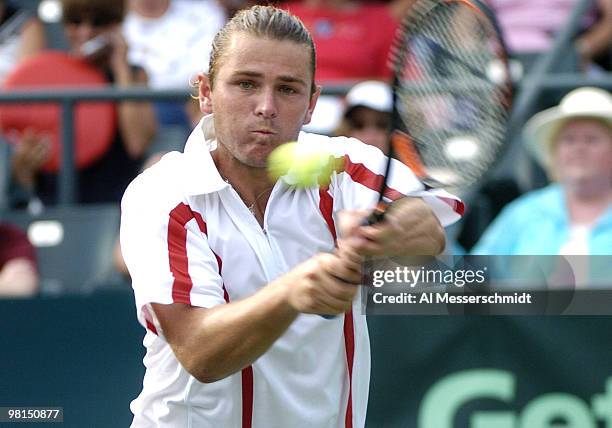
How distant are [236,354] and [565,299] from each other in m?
1.66

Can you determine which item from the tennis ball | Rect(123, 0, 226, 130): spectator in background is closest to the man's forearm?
the tennis ball

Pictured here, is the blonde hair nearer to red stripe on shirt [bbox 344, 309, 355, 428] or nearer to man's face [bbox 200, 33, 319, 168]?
man's face [bbox 200, 33, 319, 168]

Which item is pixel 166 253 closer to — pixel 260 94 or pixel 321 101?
pixel 260 94

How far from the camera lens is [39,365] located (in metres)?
4.14

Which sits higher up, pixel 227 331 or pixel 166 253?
pixel 166 253

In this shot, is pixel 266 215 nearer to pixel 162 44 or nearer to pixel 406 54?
pixel 406 54

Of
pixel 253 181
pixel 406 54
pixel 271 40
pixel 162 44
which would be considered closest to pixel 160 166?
pixel 253 181

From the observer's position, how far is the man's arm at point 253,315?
2334mm

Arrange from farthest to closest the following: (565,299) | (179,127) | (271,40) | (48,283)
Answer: (179,127) → (48,283) → (565,299) → (271,40)

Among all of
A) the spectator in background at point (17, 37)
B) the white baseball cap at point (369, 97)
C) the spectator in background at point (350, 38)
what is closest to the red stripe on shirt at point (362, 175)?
the white baseball cap at point (369, 97)

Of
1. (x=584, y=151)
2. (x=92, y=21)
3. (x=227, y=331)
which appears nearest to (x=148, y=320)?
(x=227, y=331)

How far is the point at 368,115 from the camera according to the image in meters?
4.93

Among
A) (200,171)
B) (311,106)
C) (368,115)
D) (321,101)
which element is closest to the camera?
(200,171)

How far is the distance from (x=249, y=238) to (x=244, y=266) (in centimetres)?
6
